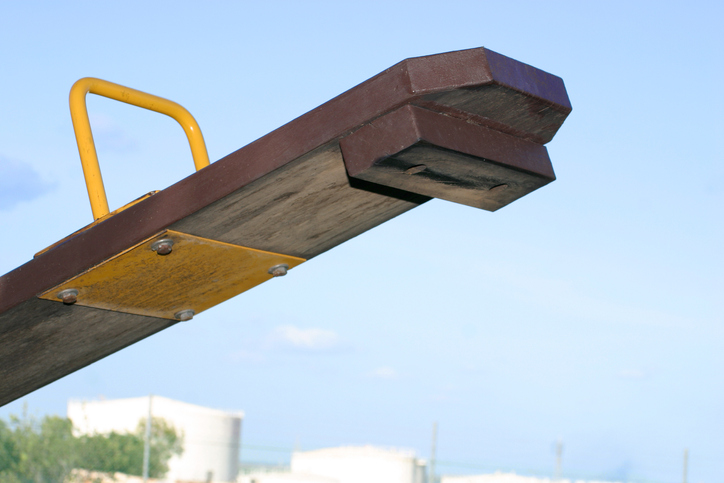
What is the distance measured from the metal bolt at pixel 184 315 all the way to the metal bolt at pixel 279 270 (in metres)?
0.34

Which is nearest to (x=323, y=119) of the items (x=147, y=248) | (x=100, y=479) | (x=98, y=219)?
(x=147, y=248)

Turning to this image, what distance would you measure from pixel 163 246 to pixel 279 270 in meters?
0.44

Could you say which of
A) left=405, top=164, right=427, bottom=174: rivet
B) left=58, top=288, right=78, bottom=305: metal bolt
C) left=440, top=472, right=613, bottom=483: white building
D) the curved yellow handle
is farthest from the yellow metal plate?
left=440, top=472, right=613, bottom=483: white building

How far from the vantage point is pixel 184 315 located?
7.49ft

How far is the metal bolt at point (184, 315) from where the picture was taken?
228 cm

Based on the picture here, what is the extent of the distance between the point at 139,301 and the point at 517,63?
1.29 metres

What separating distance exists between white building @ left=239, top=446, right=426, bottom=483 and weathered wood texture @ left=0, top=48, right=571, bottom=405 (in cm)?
1815

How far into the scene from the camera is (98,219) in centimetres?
202

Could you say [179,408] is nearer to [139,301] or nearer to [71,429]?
[71,429]

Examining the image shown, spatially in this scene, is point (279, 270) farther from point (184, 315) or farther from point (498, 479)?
point (498, 479)

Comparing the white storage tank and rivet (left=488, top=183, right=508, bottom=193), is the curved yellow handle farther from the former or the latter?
the white storage tank

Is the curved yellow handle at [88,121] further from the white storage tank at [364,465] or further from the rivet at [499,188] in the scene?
the white storage tank at [364,465]

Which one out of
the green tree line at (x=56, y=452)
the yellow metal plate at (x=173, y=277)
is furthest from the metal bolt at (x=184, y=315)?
the green tree line at (x=56, y=452)

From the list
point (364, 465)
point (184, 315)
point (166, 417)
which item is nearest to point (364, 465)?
point (364, 465)
